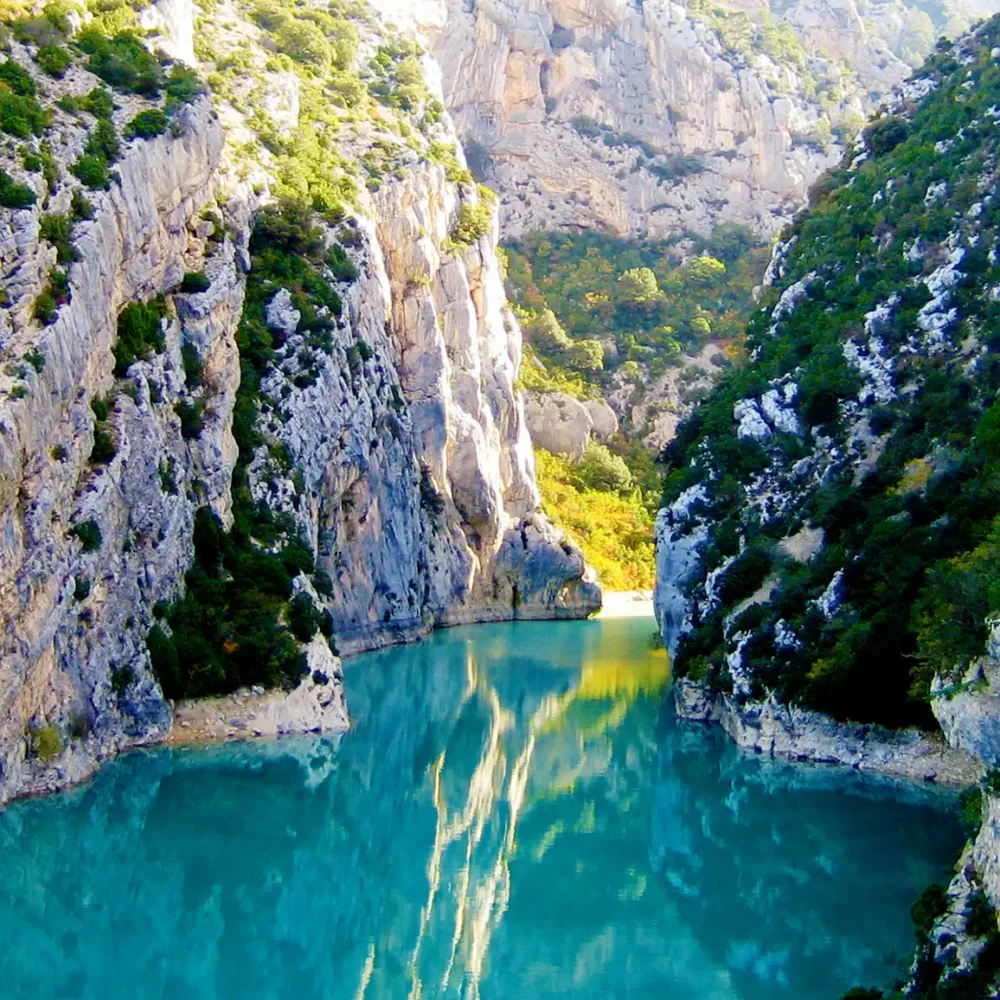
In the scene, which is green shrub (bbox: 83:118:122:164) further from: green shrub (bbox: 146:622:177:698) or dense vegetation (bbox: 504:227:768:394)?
dense vegetation (bbox: 504:227:768:394)

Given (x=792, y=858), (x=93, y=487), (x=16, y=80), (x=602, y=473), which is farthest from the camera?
(x=602, y=473)

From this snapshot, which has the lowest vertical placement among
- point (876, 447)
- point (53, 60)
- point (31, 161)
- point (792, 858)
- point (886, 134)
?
point (792, 858)

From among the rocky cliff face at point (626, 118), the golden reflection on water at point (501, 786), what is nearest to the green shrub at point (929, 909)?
the golden reflection on water at point (501, 786)

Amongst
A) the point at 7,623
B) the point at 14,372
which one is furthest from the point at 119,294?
the point at 7,623

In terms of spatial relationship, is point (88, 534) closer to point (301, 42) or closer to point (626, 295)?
point (301, 42)

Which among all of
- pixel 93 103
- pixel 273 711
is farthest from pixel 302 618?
pixel 93 103

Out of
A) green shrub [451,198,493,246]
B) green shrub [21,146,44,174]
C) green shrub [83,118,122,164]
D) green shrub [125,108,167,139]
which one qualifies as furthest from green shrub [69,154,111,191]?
green shrub [451,198,493,246]

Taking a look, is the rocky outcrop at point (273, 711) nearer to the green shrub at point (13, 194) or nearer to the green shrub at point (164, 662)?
the green shrub at point (164, 662)
